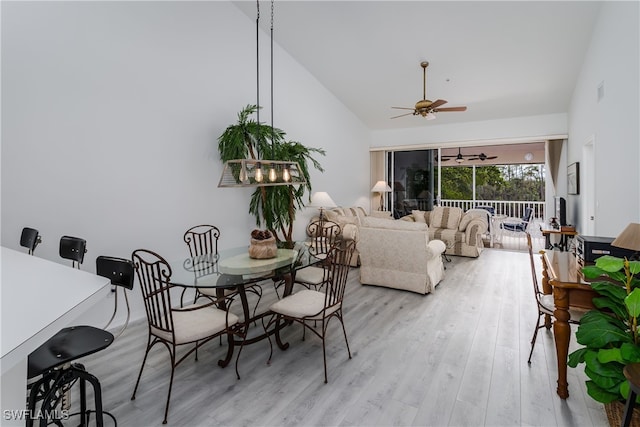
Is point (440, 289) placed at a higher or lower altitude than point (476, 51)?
lower

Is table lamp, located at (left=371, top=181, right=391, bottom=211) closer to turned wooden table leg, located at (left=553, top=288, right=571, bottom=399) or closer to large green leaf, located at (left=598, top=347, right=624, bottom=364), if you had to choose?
turned wooden table leg, located at (left=553, top=288, right=571, bottom=399)

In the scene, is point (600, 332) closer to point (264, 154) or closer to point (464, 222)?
point (264, 154)

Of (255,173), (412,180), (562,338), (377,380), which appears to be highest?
(412,180)

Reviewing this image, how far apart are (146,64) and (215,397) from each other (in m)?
3.32

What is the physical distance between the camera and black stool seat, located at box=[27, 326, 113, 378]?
1291mm

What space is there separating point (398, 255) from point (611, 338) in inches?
103

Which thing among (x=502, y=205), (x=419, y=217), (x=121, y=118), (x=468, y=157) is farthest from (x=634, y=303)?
(x=468, y=157)

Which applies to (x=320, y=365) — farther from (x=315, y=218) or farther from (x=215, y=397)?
(x=315, y=218)

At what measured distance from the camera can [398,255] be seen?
4152 mm

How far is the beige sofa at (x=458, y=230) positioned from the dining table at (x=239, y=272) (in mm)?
4262

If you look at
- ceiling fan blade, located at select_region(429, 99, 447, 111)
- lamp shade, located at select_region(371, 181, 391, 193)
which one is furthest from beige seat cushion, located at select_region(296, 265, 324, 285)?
lamp shade, located at select_region(371, 181, 391, 193)

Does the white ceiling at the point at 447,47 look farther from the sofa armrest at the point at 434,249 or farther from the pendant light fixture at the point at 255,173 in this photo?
the sofa armrest at the point at 434,249

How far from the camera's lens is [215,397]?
2.12 metres

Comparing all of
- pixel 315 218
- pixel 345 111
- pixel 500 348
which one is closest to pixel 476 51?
pixel 345 111
